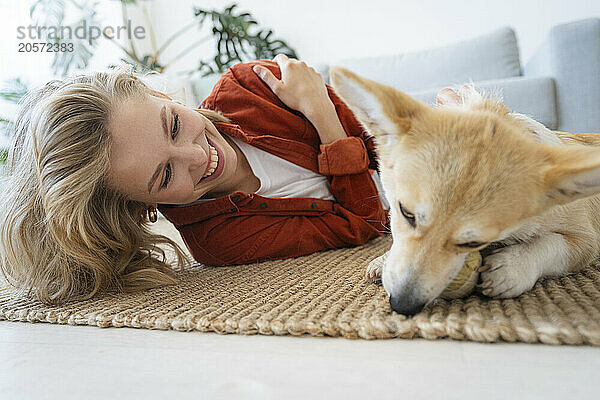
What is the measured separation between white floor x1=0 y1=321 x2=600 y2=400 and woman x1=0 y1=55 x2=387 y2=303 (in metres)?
0.52

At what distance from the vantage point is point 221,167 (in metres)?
1.65

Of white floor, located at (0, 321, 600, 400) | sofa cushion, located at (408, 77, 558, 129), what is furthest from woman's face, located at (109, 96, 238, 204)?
sofa cushion, located at (408, 77, 558, 129)

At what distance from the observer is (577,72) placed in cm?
285

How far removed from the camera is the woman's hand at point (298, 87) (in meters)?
1.90

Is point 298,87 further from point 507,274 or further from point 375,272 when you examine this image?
point 507,274

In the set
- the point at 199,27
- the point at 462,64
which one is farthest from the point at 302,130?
the point at 199,27

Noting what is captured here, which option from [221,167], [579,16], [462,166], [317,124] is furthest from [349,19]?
[462,166]

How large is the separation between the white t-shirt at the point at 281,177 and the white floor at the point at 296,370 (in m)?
0.93

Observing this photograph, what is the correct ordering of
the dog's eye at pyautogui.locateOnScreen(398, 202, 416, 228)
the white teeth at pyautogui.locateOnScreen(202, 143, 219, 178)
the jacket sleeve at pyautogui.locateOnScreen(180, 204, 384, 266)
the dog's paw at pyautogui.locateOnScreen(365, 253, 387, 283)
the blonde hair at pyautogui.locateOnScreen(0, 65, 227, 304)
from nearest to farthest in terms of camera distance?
1. the dog's eye at pyautogui.locateOnScreen(398, 202, 416, 228)
2. the dog's paw at pyautogui.locateOnScreen(365, 253, 387, 283)
3. the blonde hair at pyautogui.locateOnScreen(0, 65, 227, 304)
4. the white teeth at pyautogui.locateOnScreen(202, 143, 219, 178)
5. the jacket sleeve at pyautogui.locateOnScreen(180, 204, 384, 266)

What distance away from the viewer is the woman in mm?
1410

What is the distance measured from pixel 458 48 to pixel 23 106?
312 centimetres

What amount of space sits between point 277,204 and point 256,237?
15cm

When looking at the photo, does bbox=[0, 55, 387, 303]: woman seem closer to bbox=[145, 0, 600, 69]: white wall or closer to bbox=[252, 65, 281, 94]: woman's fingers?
bbox=[252, 65, 281, 94]: woman's fingers

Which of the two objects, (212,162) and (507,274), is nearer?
(507,274)
